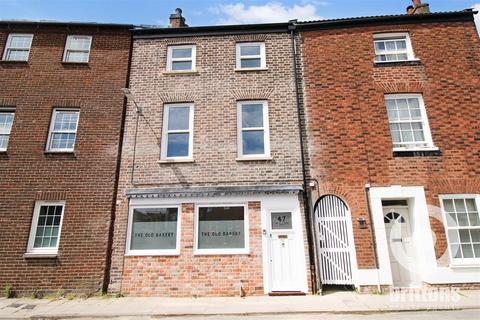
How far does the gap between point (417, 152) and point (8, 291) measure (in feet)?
43.8

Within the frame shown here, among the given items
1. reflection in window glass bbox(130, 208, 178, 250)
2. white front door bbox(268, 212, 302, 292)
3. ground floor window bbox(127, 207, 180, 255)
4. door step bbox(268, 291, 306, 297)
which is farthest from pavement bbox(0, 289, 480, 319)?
reflection in window glass bbox(130, 208, 178, 250)

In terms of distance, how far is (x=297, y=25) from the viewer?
11078mm

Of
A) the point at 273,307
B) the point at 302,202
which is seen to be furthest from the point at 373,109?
the point at 273,307

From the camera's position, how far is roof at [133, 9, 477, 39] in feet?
35.4

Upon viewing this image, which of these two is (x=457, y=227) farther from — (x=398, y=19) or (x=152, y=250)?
(x=152, y=250)

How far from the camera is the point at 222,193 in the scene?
9.17 meters

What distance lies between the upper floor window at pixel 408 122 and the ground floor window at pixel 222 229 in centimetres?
574

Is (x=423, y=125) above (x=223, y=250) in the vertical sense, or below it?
above

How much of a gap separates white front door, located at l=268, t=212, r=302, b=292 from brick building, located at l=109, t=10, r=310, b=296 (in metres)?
0.03

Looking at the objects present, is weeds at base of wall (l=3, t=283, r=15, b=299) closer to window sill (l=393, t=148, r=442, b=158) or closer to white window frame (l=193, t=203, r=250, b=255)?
white window frame (l=193, t=203, r=250, b=255)

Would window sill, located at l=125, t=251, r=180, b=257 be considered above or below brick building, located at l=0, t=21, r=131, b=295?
below

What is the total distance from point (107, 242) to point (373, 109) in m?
A: 9.84

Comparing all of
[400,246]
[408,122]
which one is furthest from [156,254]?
[408,122]

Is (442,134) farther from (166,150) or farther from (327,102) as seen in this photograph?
(166,150)
